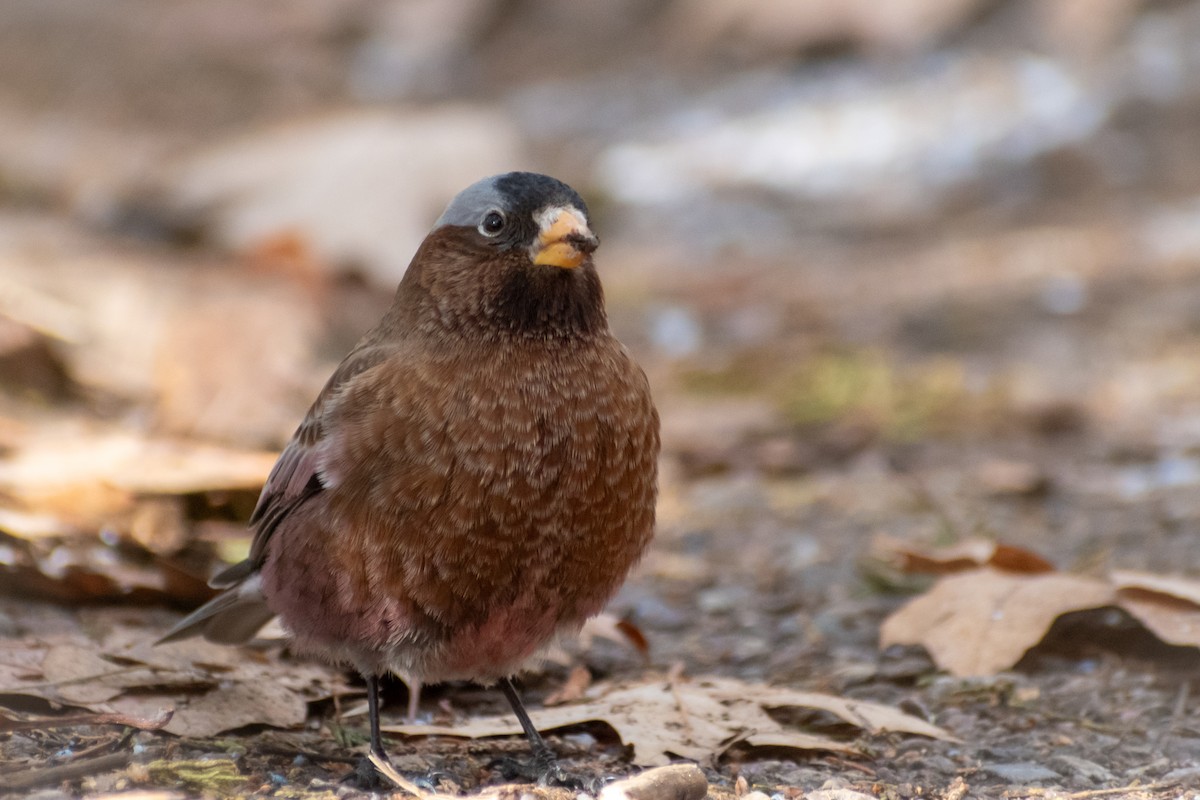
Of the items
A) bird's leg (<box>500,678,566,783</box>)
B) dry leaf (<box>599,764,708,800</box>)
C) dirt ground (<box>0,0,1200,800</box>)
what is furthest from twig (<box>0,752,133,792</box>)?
dry leaf (<box>599,764,708,800</box>)

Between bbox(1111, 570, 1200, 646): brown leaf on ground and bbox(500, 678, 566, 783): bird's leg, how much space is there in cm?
151

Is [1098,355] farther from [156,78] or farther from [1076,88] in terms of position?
[156,78]

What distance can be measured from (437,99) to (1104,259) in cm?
788

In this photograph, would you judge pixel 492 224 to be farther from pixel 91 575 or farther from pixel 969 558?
pixel 969 558

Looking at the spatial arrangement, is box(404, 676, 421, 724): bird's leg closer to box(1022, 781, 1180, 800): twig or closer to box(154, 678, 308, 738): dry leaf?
box(154, 678, 308, 738): dry leaf

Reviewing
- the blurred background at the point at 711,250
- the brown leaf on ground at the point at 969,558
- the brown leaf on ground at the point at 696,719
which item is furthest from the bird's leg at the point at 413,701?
the brown leaf on ground at the point at 969,558

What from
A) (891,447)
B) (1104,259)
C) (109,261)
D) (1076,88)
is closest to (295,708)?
(891,447)

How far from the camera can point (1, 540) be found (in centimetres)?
431

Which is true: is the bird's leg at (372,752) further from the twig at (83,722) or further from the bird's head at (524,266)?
the bird's head at (524,266)

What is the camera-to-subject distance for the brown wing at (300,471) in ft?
12.0

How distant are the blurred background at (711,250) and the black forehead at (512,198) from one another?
1360mm

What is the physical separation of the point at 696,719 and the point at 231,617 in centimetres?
126

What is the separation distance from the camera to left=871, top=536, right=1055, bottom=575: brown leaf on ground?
4.07 m

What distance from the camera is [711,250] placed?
10.3 m
